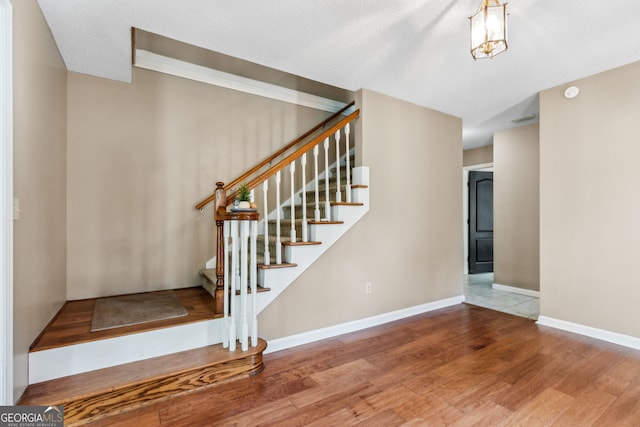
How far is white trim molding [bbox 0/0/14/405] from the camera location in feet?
4.67

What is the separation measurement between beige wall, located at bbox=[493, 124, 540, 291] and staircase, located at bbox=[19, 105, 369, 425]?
296 cm

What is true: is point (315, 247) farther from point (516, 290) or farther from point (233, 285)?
point (516, 290)

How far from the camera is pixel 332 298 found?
3.00 meters

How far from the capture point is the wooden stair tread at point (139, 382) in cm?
168

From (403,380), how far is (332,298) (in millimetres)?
1016

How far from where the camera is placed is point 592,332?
9.60ft

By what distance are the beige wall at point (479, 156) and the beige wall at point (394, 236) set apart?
1.78 m

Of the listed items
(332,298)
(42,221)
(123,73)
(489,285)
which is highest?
(123,73)

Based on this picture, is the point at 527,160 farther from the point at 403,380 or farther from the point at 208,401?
the point at 208,401

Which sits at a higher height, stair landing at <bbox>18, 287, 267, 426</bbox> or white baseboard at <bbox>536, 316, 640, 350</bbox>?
stair landing at <bbox>18, 287, 267, 426</bbox>

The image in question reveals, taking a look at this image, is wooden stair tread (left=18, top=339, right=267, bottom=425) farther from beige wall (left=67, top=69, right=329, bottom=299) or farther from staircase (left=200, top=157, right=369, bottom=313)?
beige wall (left=67, top=69, right=329, bottom=299)

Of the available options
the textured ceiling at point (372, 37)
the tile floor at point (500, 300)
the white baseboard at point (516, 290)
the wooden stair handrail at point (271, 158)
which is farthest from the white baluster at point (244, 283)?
the white baseboard at point (516, 290)

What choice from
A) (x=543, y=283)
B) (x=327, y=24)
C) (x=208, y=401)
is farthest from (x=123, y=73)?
(x=543, y=283)

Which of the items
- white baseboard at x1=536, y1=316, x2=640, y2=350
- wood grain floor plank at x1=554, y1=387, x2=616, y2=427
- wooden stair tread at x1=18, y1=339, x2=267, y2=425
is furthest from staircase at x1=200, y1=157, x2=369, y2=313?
white baseboard at x1=536, y1=316, x2=640, y2=350
